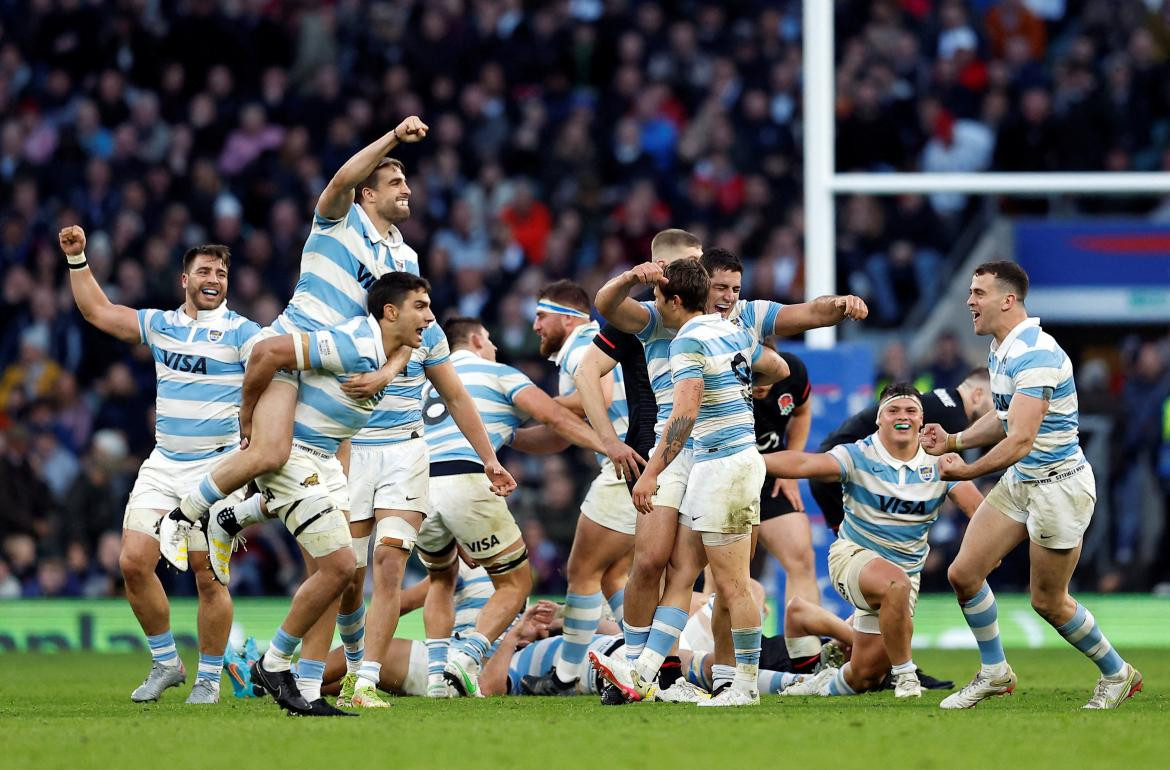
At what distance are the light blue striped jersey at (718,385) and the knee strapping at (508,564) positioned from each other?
1.76 metres

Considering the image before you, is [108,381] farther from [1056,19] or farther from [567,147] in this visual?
[1056,19]

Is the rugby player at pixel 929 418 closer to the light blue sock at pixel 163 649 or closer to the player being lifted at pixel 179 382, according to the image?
the player being lifted at pixel 179 382

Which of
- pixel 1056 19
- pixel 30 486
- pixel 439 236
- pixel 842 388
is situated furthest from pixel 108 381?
pixel 1056 19

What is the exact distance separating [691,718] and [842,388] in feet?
17.4

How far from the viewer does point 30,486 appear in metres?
15.7

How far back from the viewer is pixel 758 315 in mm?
8984

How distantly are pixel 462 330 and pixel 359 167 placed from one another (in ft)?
7.71

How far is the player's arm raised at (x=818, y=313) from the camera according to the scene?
8.57 m

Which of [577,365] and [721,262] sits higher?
[721,262]

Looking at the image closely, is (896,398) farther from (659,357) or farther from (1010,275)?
(659,357)

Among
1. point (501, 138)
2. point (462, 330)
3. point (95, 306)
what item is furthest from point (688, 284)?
point (501, 138)

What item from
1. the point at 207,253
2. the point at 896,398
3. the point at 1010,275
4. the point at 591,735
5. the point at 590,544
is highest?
the point at 207,253

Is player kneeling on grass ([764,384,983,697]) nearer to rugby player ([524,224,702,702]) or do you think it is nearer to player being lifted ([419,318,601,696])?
rugby player ([524,224,702,702])

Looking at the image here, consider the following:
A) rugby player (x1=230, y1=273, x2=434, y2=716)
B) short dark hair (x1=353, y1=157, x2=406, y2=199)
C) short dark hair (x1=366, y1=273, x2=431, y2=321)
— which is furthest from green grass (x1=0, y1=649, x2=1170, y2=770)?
short dark hair (x1=353, y1=157, x2=406, y2=199)
